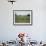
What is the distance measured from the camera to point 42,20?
15.9ft

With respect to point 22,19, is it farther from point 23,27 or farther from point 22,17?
point 23,27

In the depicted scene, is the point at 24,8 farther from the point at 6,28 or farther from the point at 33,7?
the point at 6,28

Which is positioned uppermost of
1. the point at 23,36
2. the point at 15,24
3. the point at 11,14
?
the point at 11,14

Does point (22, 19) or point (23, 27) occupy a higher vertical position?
point (22, 19)

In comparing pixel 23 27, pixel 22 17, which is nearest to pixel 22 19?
pixel 22 17

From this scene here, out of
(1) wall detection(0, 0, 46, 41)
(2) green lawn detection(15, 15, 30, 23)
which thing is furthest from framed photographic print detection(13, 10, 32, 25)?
(1) wall detection(0, 0, 46, 41)

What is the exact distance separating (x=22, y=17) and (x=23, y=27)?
0.38 meters

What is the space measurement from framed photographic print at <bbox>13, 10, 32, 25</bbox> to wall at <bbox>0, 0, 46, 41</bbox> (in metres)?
0.12

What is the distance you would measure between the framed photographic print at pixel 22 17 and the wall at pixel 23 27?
0.12 metres

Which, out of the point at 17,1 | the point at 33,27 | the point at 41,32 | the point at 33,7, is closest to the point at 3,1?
the point at 17,1

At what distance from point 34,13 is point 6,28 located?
47.4 inches

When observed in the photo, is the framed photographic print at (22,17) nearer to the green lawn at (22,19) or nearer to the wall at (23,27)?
the green lawn at (22,19)

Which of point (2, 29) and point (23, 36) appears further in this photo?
point (2, 29)

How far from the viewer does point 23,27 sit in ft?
15.9
